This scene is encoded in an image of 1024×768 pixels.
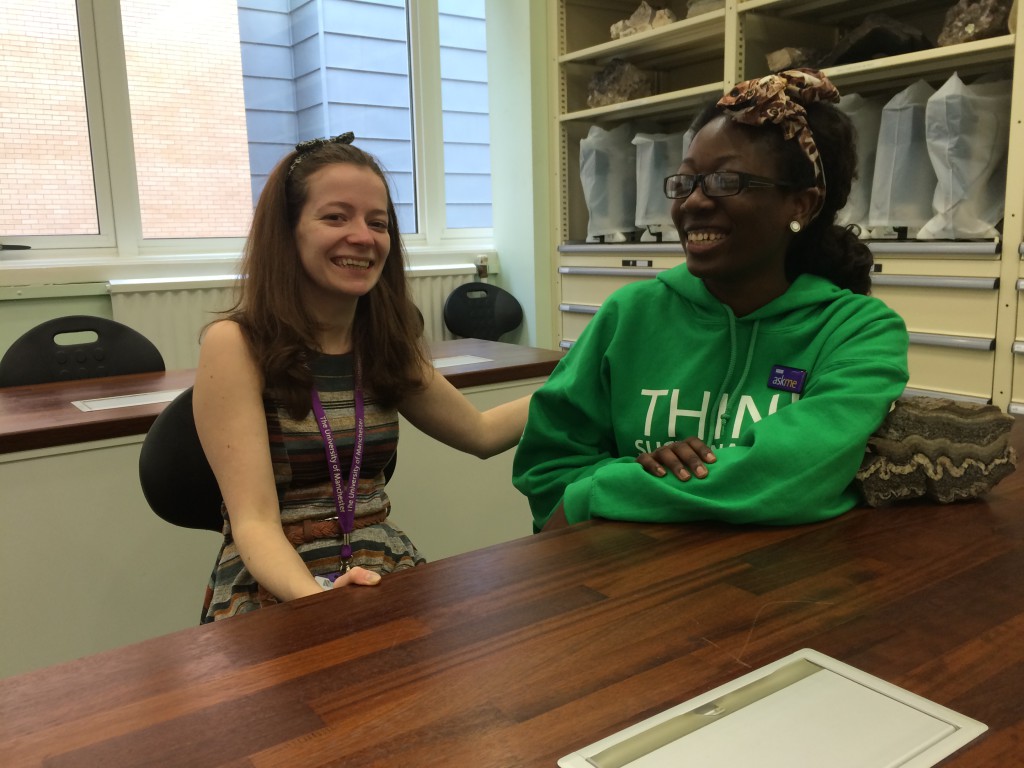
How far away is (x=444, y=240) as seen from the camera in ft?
14.4

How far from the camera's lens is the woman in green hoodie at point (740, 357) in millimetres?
917

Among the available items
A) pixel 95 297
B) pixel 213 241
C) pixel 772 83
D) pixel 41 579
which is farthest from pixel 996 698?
pixel 213 241

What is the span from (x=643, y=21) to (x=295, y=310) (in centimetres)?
247

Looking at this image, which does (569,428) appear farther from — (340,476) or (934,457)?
(934,457)

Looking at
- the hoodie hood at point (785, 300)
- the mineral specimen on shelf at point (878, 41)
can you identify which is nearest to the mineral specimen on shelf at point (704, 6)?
the mineral specimen on shelf at point (878, 41)

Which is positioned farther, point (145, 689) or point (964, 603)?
point (964, 603)

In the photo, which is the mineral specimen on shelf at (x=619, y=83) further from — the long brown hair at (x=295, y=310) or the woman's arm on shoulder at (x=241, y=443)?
the woman's arm on shoulder at (x=241, y=443)

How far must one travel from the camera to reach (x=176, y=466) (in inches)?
47.6

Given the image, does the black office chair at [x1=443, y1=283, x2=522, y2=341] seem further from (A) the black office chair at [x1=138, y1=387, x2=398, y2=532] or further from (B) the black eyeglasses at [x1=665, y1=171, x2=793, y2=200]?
(B) the black eyeglasses at [x1=665, y1=171, x2=793, y2=200]

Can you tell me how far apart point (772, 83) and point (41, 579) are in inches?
60.3

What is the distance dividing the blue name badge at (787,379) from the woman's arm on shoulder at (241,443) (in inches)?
24.1

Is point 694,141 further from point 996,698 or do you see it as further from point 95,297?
point 95,297

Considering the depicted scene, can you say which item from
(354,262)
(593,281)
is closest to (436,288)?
(593,281)

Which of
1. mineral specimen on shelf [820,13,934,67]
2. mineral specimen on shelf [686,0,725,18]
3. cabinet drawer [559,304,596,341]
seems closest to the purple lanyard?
mineral specimen on shelf [820,13,934,67]
